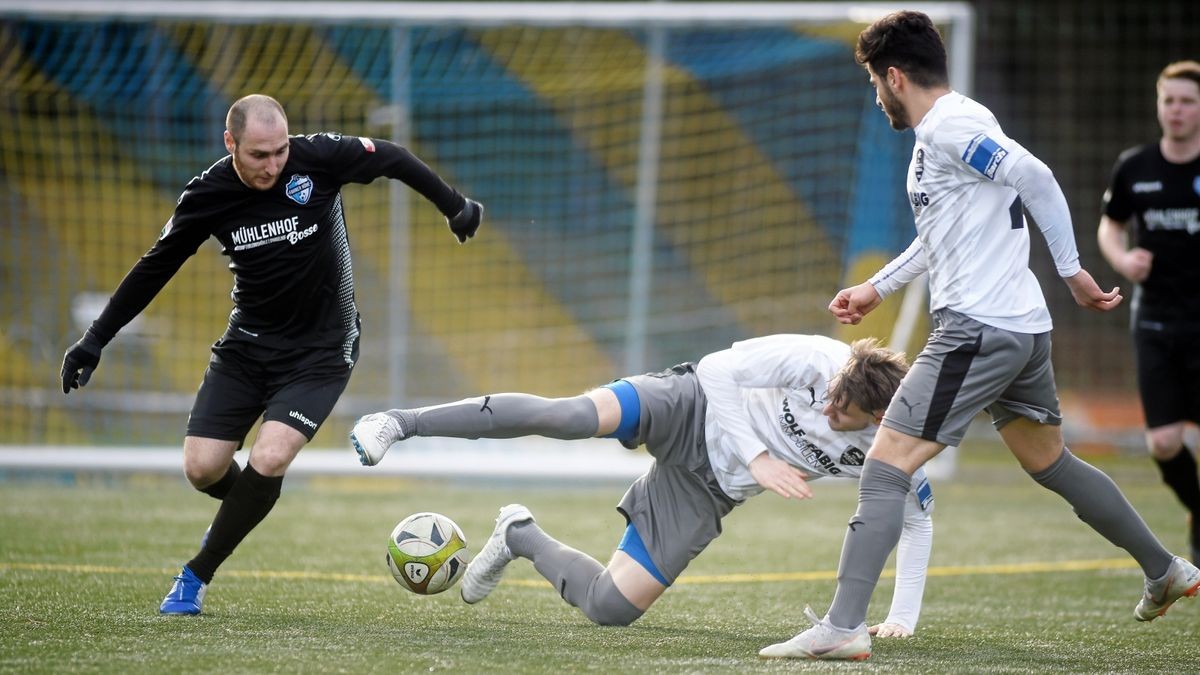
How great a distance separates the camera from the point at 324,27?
11273mm

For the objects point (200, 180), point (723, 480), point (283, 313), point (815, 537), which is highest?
point (200, 180)

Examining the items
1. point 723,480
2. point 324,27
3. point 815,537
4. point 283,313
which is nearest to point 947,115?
point 723,480

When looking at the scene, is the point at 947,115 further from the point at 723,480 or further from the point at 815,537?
the point at 815,537

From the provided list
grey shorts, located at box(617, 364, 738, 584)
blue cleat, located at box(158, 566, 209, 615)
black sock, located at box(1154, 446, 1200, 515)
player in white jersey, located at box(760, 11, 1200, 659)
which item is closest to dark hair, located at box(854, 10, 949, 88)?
player in white jersey, located at box(760, 11, 1200, 659)

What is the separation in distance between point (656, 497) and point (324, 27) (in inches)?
298

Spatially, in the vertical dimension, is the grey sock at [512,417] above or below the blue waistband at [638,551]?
above

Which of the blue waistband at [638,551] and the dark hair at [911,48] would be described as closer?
the dark hair at [911,48]

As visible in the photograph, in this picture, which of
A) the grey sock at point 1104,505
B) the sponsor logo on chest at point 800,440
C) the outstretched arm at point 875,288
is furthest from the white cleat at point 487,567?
the grey sock at point 1104,505

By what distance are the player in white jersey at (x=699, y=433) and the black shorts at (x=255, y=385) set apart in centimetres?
78

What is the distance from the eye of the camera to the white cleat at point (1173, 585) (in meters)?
4.66

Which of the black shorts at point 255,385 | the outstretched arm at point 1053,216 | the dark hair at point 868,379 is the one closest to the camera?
the outstretched arm at point 1053,216

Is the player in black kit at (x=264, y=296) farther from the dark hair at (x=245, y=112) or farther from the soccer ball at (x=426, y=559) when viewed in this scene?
the soccer ball at (x=426, y=559)

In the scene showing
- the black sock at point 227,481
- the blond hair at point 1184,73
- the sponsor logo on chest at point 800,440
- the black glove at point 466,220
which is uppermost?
the blond hair at point 1184,73

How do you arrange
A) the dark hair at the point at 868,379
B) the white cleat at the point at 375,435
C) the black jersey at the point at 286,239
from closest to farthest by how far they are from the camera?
the white cleat at the point at 375,435 < the dark hair at the point at 868,379 < the black jersey at the point at 286,239
